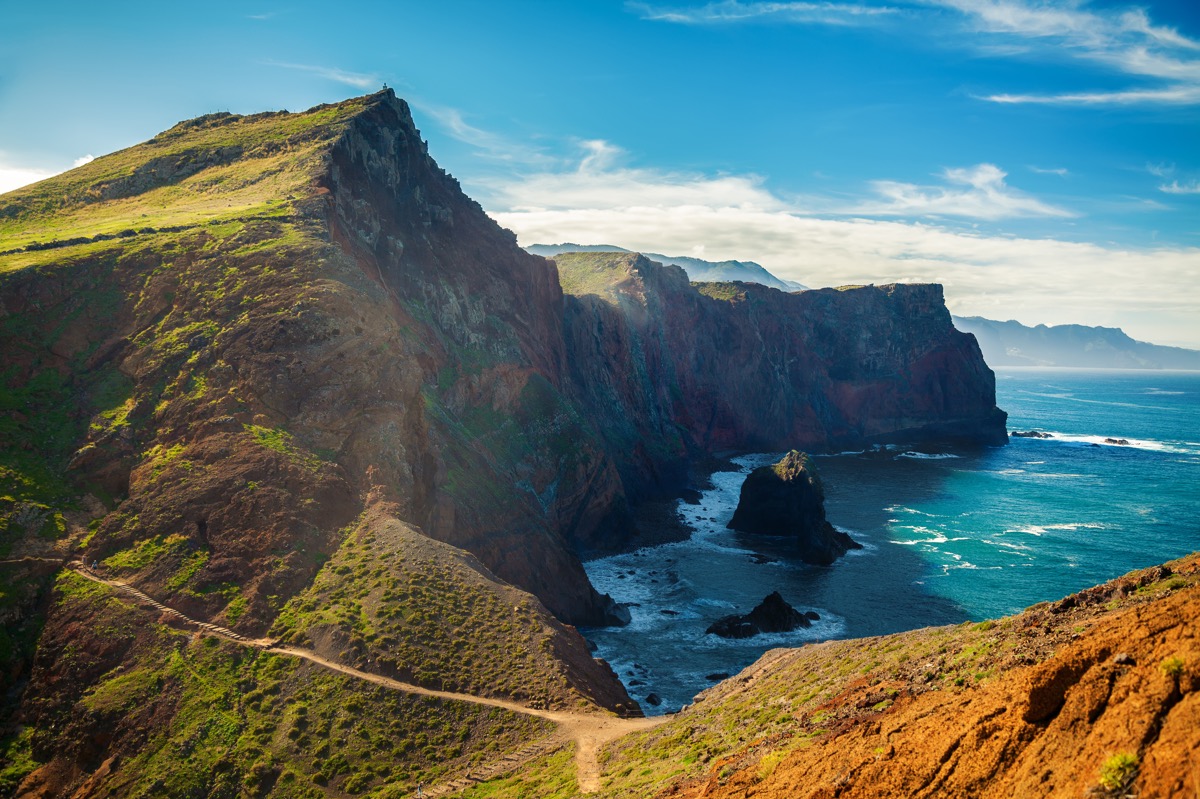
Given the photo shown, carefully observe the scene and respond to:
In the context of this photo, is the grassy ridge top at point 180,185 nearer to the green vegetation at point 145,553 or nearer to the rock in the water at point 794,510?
the green vegetation at point 145,553

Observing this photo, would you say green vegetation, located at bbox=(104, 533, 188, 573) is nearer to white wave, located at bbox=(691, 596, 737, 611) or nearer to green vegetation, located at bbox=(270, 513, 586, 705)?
green vegetation, located at bbox=(270, 513, 586, 705)

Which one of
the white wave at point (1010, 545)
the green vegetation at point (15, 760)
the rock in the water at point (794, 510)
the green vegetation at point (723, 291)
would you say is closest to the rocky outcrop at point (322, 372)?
→ the green vegetation at point (15, 760)

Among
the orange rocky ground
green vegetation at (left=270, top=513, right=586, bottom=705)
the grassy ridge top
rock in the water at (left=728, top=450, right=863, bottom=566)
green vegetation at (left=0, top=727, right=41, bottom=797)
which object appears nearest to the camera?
the orange rocky ground

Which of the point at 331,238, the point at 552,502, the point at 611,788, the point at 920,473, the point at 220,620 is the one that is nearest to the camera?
the point at 611,788

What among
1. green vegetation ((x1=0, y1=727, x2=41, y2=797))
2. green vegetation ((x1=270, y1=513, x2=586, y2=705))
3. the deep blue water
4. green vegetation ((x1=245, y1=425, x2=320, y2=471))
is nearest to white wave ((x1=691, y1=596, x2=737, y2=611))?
the deep blue water

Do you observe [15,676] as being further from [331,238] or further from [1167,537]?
[1167,537]

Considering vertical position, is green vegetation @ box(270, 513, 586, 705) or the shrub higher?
the shrub

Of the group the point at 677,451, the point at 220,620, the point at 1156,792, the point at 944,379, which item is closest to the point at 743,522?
the point at 677,451
